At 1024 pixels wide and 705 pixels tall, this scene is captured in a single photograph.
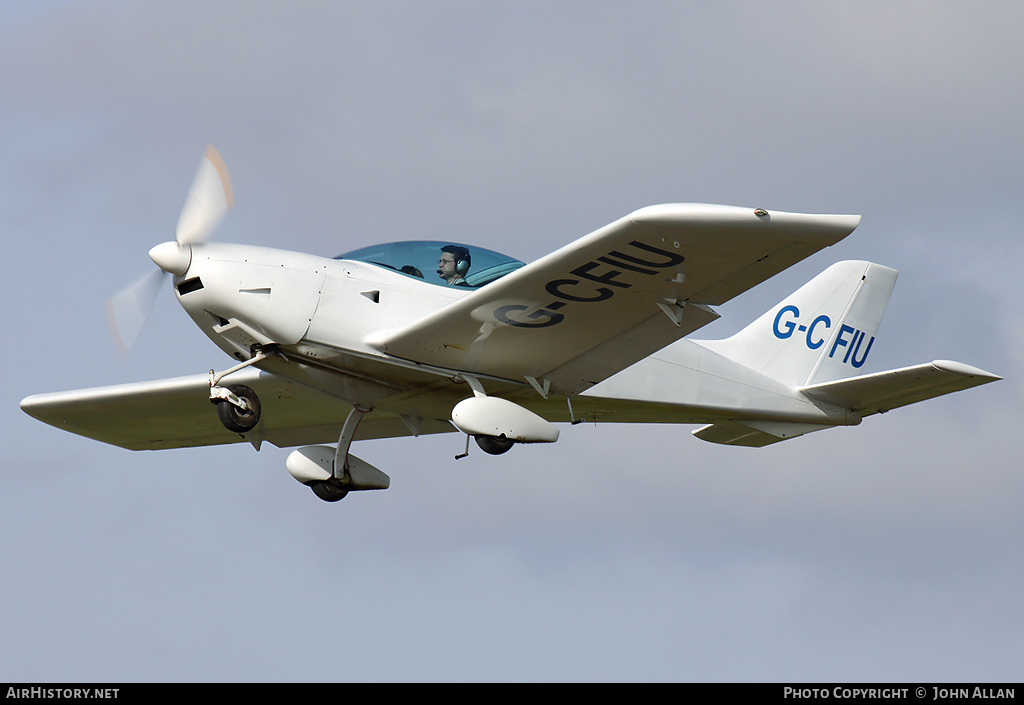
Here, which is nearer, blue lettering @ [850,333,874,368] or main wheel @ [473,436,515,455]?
main wheel @ [473,436,515,455]

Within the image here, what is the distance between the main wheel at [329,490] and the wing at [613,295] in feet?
6.98

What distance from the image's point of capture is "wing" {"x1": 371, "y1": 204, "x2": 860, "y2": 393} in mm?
10336

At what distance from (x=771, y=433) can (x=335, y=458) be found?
4.87m

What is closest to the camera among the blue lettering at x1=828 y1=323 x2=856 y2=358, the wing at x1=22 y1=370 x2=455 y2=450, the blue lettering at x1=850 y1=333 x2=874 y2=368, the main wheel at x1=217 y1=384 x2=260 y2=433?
the main wheel at x1=217 y1=384 x2=260 y2=433

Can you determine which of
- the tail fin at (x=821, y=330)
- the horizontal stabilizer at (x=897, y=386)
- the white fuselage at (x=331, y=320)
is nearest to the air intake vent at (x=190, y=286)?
the white fuselage at (x=331, y=320)

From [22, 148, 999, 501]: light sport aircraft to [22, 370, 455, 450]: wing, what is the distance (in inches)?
2.3

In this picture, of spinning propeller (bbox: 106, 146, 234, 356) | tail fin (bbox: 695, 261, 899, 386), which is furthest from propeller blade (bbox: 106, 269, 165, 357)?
tail fin (bbox: 695, 261, 899, 386)

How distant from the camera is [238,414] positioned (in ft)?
39.8

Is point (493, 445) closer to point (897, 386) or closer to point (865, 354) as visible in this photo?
point (897, 386)

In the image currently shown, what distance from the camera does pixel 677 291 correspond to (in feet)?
37.6

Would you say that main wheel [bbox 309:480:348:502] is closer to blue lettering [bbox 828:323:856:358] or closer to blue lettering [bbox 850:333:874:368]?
blue lettering [bbox 828:323:856:358]

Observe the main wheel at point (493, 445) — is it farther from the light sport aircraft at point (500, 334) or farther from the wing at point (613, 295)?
the wing at point (613, 295)

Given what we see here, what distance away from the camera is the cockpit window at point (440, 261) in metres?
12.4
